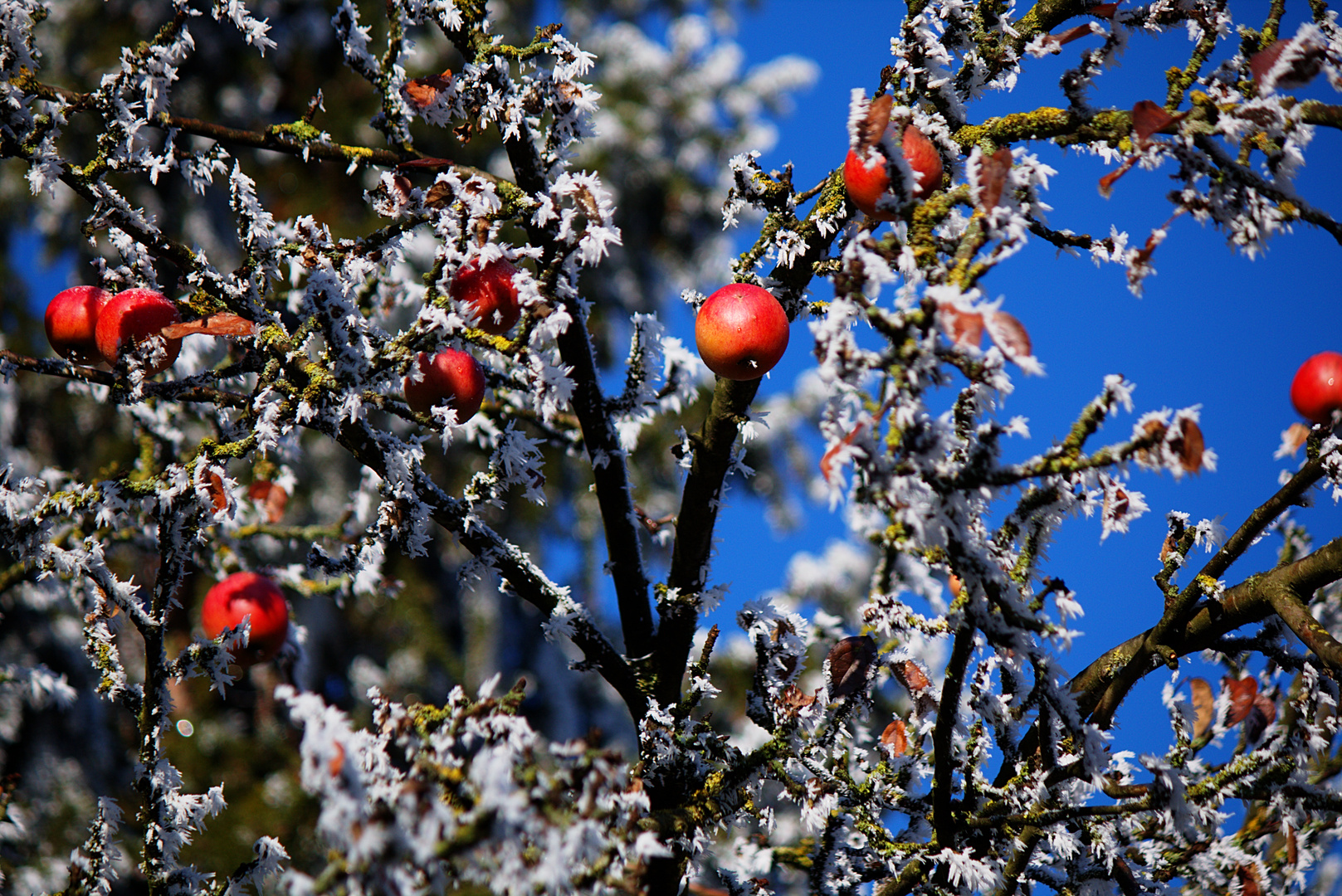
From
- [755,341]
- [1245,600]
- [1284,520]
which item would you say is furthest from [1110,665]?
[1284,520]

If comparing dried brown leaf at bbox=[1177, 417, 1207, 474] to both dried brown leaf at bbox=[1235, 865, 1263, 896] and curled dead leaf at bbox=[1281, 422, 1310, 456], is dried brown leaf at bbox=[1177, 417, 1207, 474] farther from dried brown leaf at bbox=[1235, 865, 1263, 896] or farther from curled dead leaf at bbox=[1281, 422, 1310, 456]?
dried brown leaf at bbox=[1235, 865, 1263, 896]

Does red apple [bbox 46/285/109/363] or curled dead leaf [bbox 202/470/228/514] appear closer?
curled dead leaf [bbox 202/470/228/514]

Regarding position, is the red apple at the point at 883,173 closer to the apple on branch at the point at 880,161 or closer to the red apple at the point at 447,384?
the apple on branch at the point at 880,161

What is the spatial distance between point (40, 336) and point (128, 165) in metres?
4.82

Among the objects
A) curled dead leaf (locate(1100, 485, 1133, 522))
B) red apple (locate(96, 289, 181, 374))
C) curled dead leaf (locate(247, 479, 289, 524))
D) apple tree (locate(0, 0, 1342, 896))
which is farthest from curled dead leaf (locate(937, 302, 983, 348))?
curled dead leaf (locate(247, 479, 289, 524))

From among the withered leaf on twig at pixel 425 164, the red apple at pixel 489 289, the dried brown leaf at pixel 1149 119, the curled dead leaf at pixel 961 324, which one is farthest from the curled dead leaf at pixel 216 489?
the dried brown leaf at pixel 1149 119

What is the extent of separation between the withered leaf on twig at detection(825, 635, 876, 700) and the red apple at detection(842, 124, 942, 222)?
2.80 feet

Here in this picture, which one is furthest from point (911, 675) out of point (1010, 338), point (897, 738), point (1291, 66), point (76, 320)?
point (76, 320)

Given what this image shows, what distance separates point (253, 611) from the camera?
2328 mm

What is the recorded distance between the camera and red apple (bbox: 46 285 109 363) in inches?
74.9

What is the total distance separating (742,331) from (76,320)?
56.3 inches

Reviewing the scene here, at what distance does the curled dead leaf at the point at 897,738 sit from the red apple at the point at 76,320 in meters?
1.89

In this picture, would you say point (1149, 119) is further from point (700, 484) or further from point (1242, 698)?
point (1242, 698)

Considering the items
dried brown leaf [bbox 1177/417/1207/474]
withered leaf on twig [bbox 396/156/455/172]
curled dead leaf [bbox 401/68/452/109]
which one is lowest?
dried brown leaf [bbox 1177/417/1207/474]
